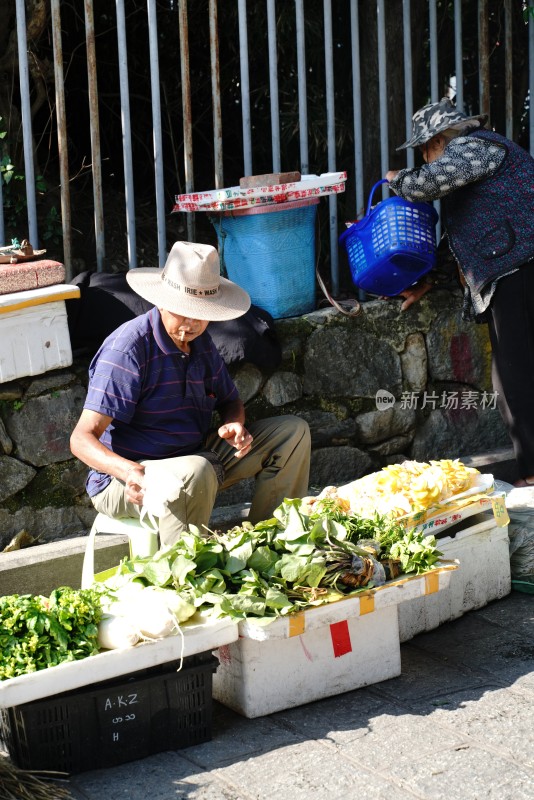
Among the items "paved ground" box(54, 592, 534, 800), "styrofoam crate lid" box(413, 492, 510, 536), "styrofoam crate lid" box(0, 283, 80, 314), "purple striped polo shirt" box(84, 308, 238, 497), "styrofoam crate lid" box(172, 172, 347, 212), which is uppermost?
"styrofoam crate lid" box(172, 172, 347, 212)

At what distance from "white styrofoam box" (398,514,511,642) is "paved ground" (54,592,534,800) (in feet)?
0.92

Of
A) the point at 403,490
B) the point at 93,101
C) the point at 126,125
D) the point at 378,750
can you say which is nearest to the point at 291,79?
the point at 126,125

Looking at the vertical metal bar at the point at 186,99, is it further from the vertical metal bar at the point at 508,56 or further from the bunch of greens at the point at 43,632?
the bunch of greens at the point at 43,632

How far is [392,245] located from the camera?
5480 mm

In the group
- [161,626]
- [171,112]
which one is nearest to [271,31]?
[171,112]

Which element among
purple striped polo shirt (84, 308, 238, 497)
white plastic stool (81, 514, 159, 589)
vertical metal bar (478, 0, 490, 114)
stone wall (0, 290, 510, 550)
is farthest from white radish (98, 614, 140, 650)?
vertical metal bar (478, 0, 490, 114)

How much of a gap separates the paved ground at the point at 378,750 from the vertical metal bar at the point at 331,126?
2.47 meters

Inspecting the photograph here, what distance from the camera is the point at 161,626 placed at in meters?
3.29

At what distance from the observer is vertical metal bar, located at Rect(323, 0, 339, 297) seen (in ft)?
18.8

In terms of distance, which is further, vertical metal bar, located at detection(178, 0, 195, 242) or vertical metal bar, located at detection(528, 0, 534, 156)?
vertical metal bar, located at detection(528, 0, 534, 156)

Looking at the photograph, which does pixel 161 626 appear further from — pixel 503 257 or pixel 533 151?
pixel 533 151

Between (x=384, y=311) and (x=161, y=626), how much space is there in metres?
2.88

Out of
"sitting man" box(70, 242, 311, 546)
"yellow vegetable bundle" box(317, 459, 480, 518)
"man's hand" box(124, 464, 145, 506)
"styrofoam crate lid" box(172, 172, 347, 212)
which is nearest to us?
"man's hand" box(124, 464, 145, 506)

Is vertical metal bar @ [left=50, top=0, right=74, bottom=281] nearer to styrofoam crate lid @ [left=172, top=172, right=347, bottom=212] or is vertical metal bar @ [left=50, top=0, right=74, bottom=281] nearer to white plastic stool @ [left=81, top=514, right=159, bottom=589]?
styrofoam crate lid @ [left=172, top=172, right=347, bottom=212]
